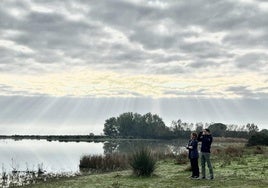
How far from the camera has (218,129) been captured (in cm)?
13500

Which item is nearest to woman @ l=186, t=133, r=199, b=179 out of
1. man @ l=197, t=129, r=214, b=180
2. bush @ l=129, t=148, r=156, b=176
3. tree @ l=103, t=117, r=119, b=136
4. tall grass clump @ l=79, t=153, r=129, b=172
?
man @ l=197, t=129, r=214, b=180

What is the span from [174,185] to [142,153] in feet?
12.8

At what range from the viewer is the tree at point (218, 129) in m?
131

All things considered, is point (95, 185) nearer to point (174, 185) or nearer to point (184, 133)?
point (174, 185)

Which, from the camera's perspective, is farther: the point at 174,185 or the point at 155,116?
the point at 155,116

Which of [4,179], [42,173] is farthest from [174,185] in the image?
[42,173]

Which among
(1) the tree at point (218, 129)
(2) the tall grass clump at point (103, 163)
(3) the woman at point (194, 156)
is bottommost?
(2) the tall grass clump at point (103, 163)

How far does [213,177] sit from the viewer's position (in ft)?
61.4

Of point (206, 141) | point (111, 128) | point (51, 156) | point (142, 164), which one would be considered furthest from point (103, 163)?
point (111, 128)

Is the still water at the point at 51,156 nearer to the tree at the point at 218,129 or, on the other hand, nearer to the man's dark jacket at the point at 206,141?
the man's dark jacket at the point at 206,141

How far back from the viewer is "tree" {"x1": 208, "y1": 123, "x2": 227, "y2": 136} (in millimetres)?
131000

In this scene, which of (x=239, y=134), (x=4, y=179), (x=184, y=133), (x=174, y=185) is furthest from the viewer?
(x=184, y=133)

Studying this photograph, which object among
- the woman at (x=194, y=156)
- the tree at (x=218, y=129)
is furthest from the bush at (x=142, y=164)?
the tree at (x=218, y=129)

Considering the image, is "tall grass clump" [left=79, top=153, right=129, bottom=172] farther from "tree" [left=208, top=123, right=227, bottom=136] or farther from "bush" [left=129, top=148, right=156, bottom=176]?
"tree" [left=208, top=123, right=227, bottom=136]
